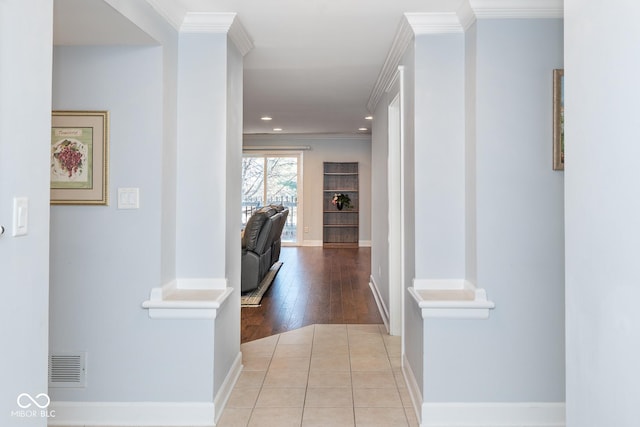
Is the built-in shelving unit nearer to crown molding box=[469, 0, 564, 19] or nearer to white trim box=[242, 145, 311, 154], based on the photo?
white trim box=[242, 145, 311, 154]

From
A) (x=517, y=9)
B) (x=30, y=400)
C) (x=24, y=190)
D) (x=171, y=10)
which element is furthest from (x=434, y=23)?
(x=30, y=400)

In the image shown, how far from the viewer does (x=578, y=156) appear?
4.18 ft

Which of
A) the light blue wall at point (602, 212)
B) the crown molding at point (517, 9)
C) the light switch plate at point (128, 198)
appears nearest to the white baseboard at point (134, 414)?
the light switch plate at point (128, 198)

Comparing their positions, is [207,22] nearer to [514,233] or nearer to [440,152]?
[440,152]

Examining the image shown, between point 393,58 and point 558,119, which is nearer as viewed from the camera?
point 558,119

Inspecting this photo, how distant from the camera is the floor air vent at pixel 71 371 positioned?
97.8 inches

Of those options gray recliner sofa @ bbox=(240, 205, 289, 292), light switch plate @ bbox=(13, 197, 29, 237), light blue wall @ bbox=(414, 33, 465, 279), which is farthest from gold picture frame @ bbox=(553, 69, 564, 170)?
gray recliner sofa @ bbox=(240, 205, 289, 292)

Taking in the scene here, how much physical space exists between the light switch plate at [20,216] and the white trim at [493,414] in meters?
2.00

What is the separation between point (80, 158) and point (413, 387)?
88.4 inches

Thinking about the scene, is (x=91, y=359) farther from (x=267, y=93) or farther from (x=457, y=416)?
(x=267, y=93)

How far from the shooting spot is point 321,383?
3.00 metres

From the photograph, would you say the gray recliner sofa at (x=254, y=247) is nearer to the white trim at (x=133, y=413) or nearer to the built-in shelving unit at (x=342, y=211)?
the white trim at (x=133, y=413)

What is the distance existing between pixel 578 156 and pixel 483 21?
147 cm

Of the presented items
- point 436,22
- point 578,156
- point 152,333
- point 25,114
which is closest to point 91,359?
point 152,333
